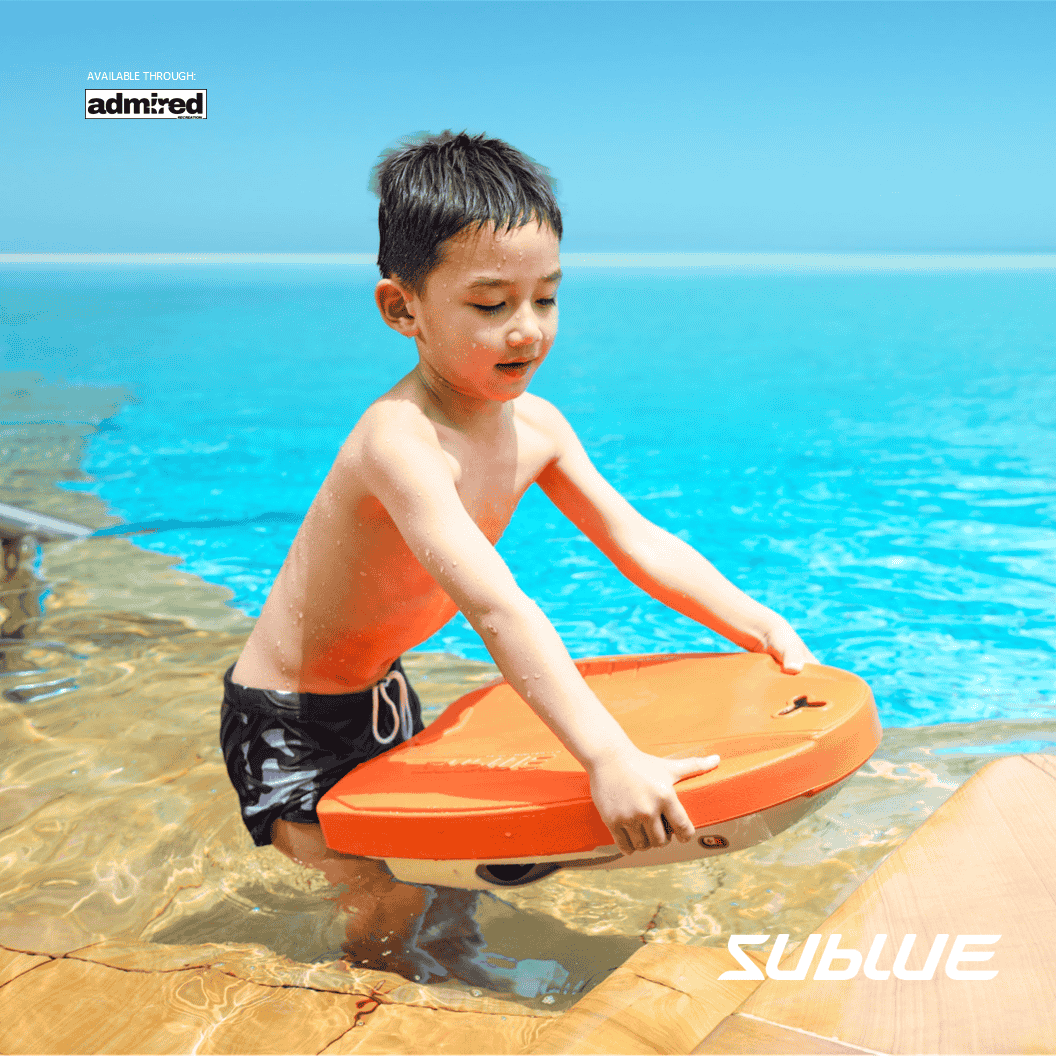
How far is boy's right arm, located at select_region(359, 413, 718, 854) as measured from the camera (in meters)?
1.33

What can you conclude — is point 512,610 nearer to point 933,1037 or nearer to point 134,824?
point 933,1037

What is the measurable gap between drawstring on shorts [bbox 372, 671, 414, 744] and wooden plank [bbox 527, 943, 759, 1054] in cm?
65

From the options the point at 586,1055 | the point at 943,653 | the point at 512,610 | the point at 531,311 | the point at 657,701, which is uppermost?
the point at 531,311

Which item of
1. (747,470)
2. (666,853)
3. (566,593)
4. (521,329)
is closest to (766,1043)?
(666,853)

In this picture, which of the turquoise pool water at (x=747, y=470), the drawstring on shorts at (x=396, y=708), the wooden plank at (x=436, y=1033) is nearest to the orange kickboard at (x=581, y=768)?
the drawstring on shorts at (x=396, y=708)

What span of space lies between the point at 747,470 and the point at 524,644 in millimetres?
5403

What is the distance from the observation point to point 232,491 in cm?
624

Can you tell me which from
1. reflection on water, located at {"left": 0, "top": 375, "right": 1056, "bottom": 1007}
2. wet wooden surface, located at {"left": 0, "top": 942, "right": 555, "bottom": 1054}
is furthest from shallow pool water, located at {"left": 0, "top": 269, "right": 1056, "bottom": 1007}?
wet wooden surface, located at {"left": 0, "top": 942, "right": 555, "bottom": 1054}

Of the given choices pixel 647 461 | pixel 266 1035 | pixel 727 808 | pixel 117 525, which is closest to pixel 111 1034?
pixel 266 1035

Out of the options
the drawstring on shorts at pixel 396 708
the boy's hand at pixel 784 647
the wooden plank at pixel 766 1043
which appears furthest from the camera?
the drawstring on shorts at pixel 396 708

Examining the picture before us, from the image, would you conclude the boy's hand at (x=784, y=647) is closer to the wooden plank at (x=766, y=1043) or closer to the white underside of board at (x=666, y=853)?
the white underside of board at (x=666, y=853)

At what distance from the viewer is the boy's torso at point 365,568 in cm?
161

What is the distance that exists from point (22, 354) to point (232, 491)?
8174mm

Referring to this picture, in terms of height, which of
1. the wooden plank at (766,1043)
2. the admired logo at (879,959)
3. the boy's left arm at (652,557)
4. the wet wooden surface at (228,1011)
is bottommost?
the wet wooden surface at (228,1011)
